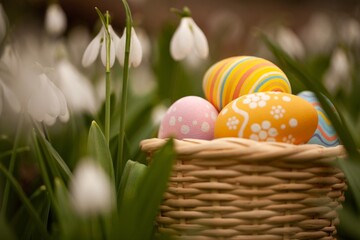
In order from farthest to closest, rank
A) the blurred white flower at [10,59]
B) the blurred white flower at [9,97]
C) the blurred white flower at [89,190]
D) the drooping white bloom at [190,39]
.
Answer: the drooping white bloom at [190,39], the blurred white flower at [10,59], the blurred white flower at [9,97], the blurred white flower at [89,190]

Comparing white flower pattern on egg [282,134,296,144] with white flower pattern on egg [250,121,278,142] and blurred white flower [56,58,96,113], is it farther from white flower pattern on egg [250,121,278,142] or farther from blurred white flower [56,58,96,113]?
blurred white flower [56,58,96,113]

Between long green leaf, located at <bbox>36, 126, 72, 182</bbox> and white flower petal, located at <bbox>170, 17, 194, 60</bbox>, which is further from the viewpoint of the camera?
white flower petal, located at <bbox>170, 17, 194, 60</bbox>

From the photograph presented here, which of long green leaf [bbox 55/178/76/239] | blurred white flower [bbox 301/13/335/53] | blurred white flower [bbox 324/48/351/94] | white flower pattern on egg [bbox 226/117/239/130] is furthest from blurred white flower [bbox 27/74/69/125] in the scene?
blurred white flower [bbox 301/13/335/53]

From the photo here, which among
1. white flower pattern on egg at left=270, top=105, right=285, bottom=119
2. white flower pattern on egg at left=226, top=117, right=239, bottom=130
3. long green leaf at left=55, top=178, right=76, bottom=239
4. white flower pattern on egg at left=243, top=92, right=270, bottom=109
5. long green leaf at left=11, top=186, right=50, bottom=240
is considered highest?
white flower pattern on egg at left=243, top=92, right=270, bottom=109

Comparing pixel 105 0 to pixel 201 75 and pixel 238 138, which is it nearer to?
pixel 201 75

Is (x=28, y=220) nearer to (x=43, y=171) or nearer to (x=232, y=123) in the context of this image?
(x=43, y=171)

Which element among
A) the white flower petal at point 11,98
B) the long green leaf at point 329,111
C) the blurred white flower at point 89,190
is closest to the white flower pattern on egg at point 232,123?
the long green leaf at point 329,111

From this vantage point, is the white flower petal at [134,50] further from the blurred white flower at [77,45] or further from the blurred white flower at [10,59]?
the blurred white flower at [77,45]
